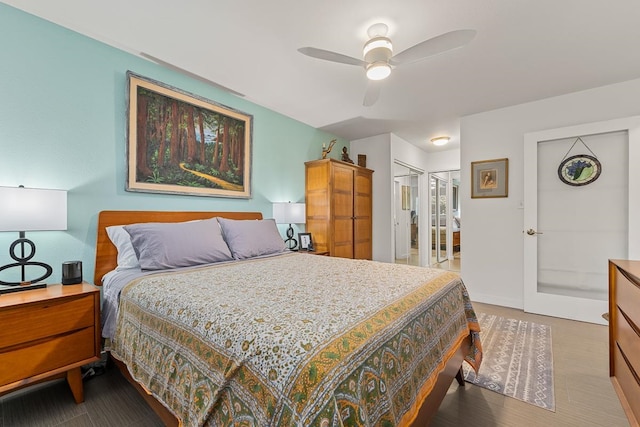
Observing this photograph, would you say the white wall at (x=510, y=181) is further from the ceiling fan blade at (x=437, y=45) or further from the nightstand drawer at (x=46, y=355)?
the nightstand drawer at (x=46, y=355)

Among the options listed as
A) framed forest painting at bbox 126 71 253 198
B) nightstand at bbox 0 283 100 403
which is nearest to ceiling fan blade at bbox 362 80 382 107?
framed forest painting at bbox 126 71 253 198

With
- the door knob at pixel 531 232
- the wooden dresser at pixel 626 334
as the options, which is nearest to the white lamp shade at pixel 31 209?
the wooden dresser at pixel 626 334

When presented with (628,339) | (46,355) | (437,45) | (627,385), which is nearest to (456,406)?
(627,385)

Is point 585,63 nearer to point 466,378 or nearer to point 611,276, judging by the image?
point 611,276

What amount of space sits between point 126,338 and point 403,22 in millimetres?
2709

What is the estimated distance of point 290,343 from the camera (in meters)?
0.88

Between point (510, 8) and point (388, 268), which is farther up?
point (510, 8)

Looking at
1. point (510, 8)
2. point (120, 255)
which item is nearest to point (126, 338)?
point (120, 255)

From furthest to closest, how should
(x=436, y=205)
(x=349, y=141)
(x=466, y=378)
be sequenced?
(x=436, y=205) < (x=349, y=141) < (x=466, y=378)

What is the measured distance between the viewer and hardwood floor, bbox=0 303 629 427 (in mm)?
1576

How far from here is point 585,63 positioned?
2.57 metres

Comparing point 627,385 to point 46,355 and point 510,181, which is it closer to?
point 510,181

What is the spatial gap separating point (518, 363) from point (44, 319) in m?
3.21

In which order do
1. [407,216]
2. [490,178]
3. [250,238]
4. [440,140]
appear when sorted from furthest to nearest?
[407,216] → [440,140] → [490,178] → [250,238]
